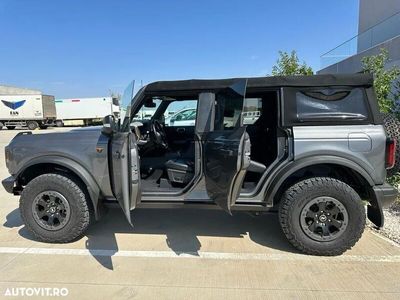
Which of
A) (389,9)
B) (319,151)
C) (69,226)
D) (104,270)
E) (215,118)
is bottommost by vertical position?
(104,270)

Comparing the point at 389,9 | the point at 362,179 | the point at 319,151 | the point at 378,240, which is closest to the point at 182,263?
the point at 319,151

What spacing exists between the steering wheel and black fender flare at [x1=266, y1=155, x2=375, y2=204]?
176 centimetres

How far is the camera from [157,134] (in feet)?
15.6

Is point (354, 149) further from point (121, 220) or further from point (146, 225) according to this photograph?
point (121, 220)

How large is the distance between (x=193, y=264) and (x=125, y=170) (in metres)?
1.23

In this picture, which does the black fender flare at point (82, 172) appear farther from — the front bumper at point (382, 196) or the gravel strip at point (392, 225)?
the gravel strip at point (392, 225)

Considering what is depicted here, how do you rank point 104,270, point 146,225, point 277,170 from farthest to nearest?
point 146,225 → point 277,170 → point 104,270

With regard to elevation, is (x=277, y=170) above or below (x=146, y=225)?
above

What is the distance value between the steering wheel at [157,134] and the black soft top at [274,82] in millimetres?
883

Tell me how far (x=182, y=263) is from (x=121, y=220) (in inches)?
65.5

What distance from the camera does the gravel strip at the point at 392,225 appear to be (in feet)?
13.9

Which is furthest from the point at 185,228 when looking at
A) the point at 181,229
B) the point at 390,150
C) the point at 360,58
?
the point at 360,58

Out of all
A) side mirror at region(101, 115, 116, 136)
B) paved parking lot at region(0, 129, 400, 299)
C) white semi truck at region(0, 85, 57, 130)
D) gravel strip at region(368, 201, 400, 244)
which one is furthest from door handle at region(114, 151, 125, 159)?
white semi truck at region(0, 85, 57, 130)

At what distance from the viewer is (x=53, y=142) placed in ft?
13.1
